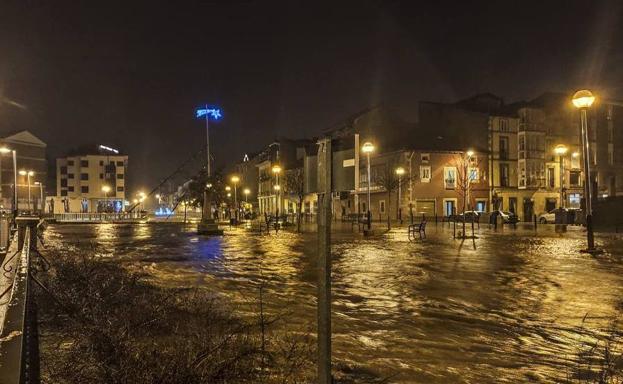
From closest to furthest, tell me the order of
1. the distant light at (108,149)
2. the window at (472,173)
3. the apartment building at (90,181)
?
the window at (472,173) < the apartment building at (90,181) < the distant light at (108,149)

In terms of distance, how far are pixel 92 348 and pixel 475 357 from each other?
4096 mm

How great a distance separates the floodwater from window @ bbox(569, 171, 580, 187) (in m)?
51.9

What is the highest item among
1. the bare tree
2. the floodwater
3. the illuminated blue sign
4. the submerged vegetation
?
the illuminated blue sign

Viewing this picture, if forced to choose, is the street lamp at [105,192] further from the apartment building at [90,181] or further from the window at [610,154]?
the window at [610,154]

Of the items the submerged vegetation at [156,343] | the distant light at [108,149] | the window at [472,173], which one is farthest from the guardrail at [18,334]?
the distant light at [108,149]

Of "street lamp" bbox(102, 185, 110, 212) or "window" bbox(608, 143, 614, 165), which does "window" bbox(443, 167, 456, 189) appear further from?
"street lamp" bbox(102, 185, 110, 212)

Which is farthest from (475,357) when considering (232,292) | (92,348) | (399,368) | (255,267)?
(255,267)

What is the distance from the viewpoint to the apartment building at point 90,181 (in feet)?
336

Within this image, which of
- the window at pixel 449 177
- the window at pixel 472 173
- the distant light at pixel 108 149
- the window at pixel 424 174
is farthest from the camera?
the distant light at pixel 108 149

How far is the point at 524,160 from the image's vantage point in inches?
2451

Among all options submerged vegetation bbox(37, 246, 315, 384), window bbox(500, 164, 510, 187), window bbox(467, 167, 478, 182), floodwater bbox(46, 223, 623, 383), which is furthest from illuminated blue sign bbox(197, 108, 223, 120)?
window bbox(500, 164, 510, 187)

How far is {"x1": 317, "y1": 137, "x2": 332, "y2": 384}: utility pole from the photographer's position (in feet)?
13.0

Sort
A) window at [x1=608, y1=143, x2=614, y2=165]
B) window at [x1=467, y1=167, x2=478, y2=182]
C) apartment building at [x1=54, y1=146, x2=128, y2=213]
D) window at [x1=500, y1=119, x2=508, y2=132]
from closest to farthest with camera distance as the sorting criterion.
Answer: window at [x1=467, y1=167, x2=478, y2=182] < window at [x1=500, y1=119, x2=508, y2=132] < window at [x1=608, y1=143, x2=614, y2=165] < apartment building at [x1=54, y1=146, x2=128, y2=213]

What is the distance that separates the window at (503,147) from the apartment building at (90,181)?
7303 cm
